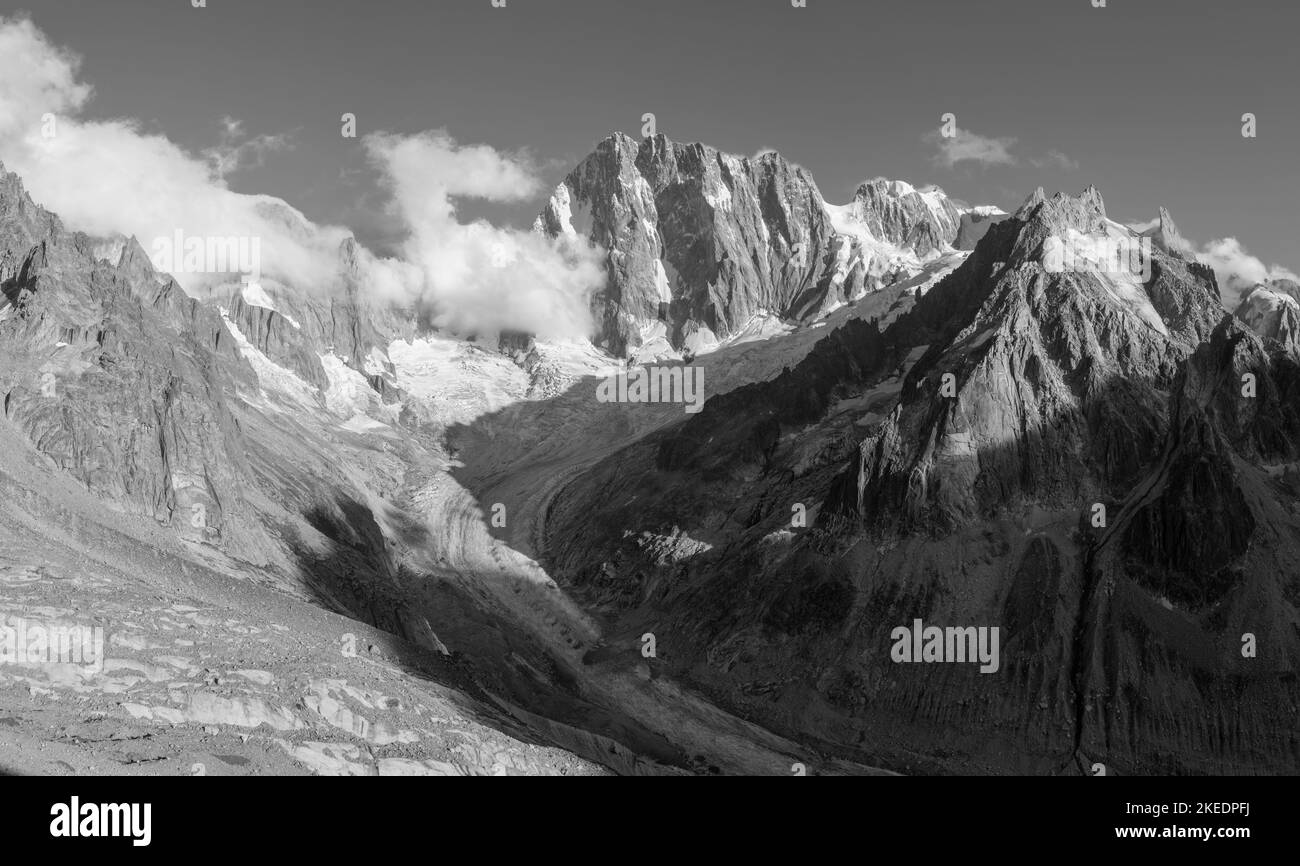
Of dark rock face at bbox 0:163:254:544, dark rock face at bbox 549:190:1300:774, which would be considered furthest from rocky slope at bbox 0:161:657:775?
dark rock face at bbox 549:190:1300:774

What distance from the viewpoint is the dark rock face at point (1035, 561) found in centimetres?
11744

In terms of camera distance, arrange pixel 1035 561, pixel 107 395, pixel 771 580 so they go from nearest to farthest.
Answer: pixel 107 395 → pixel 1035 561 → pixel 771 580

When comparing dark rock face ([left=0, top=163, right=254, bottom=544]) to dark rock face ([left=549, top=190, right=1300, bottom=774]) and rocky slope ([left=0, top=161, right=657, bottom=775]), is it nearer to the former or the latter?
rocky slope ([left=0, top=161, right=657, bottom=775])

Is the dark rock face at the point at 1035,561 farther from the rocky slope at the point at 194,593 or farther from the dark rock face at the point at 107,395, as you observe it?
the dark rock face at the point at 107,395

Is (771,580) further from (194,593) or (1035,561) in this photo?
(194,593)

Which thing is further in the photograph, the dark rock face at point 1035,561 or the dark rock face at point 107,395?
the dark rock face at point 1035,561

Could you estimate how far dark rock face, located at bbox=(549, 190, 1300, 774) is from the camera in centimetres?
11744

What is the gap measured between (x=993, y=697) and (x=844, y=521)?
Answer: 35058 mm

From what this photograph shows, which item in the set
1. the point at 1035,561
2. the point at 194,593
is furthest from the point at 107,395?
the point at 1035,561

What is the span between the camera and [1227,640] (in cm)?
11962

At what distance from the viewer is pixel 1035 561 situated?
13588 cm

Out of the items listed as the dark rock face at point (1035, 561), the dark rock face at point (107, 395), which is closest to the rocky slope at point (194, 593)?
the dark rock face at point (107, 395)
